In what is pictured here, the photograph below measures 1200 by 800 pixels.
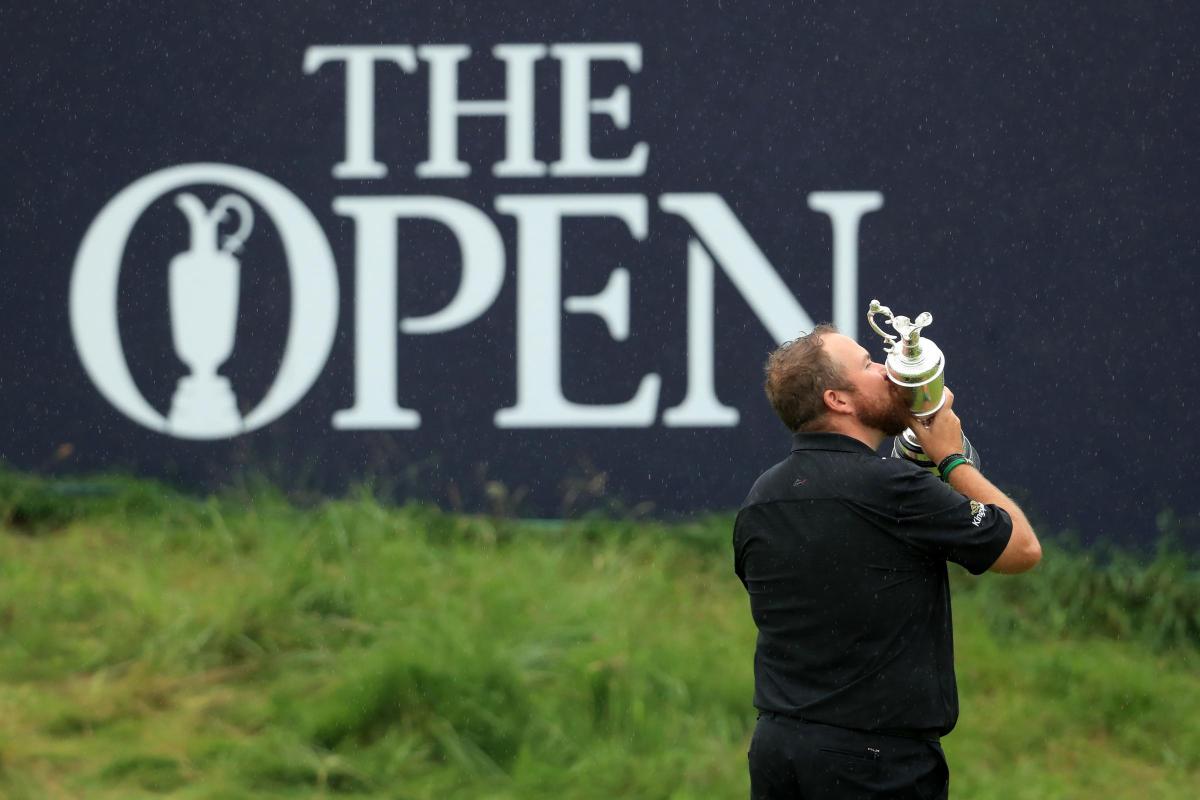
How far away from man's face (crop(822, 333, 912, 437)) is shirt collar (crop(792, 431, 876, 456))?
0.20 feet

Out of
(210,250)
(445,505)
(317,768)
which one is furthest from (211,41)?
(317,768)

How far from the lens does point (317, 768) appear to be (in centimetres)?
527

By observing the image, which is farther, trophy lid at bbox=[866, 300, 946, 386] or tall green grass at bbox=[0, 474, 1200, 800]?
tall green grass at bbox=[0, 474, 1200, 800]

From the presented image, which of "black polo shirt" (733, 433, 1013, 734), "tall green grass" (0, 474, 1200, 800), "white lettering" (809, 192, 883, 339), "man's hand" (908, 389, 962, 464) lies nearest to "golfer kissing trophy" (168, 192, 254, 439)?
"tall green grass" (0, 474, 1200, 800)

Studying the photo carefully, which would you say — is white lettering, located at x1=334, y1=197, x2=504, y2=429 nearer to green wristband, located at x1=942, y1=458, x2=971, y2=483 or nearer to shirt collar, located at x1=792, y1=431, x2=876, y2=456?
shirt collar, located at x1=792, y1=431, x2=876, y2=456

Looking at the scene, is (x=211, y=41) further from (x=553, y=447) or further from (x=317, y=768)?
(x=317, y=768)

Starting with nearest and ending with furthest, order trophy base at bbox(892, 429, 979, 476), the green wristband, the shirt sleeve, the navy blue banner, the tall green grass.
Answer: the shirt sleeve → the green wristband → trophy base at bbox(892, 429, 979, 476) → the tall green grass → the navy blue banner

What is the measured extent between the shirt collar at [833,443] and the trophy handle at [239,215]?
4668mm

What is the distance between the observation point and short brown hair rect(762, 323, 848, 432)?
11.1ft

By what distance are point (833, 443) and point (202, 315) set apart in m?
4.78

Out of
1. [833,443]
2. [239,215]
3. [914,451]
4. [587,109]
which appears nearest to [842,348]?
[833,443]

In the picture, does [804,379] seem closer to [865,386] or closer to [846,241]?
[865,386]

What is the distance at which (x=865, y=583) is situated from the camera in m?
3.25

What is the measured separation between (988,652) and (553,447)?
7.41 ft
